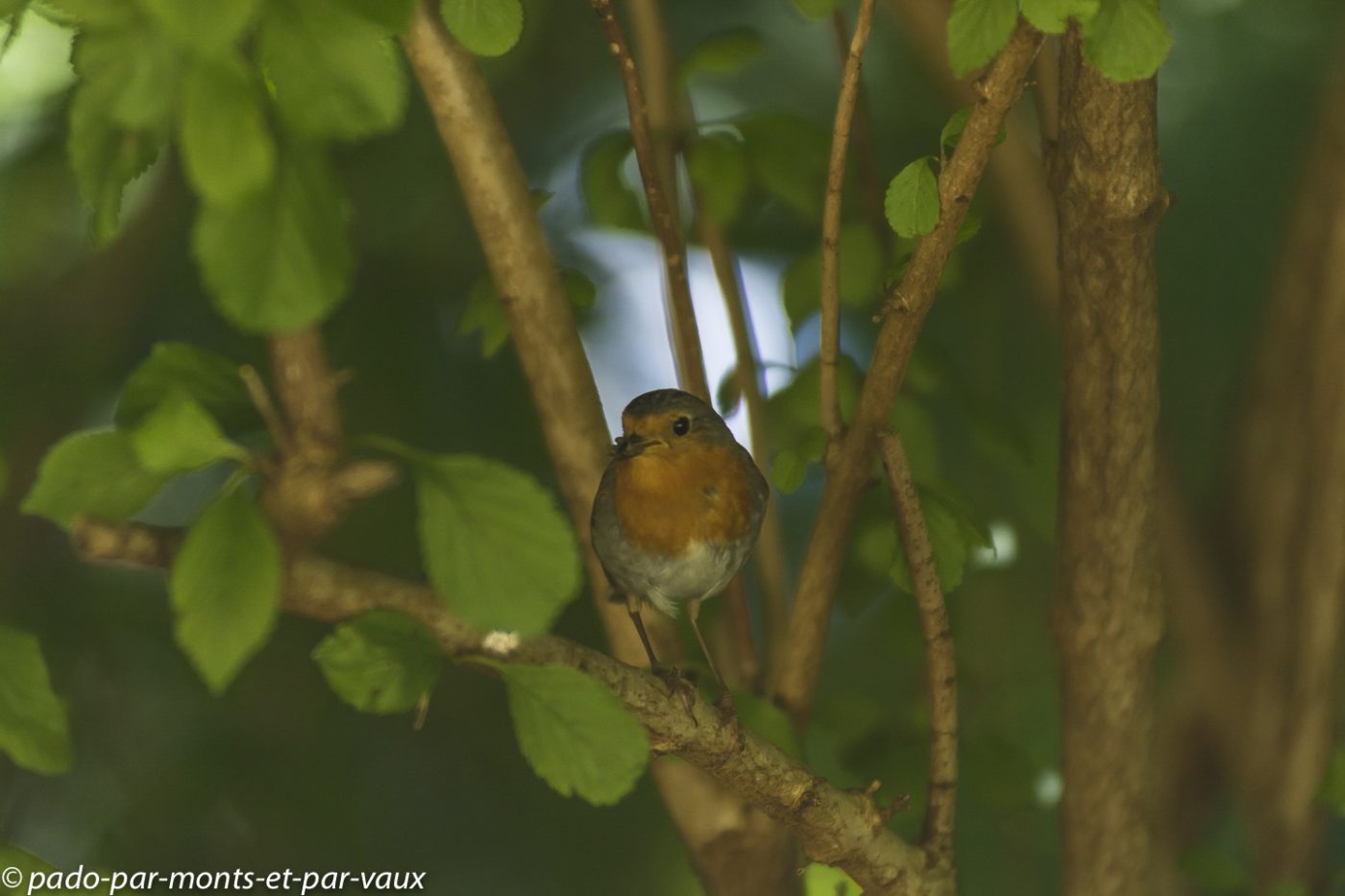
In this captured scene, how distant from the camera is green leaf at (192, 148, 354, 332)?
0.53 m

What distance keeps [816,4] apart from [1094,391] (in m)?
0.38

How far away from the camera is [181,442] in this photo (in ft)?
1.90

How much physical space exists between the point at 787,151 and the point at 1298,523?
871mm

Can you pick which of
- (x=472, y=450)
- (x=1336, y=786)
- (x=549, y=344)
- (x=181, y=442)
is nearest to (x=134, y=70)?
(x=181, y=442)

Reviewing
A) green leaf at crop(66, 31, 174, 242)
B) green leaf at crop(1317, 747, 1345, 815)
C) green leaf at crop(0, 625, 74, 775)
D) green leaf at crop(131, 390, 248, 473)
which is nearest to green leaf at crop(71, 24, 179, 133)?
green leaf at crop(66, 31, 174, 242)

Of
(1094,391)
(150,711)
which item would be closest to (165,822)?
(150,711)

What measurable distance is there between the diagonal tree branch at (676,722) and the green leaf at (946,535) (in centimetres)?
19

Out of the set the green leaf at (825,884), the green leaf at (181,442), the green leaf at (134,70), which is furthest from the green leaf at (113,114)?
the green leaf at (825,884)

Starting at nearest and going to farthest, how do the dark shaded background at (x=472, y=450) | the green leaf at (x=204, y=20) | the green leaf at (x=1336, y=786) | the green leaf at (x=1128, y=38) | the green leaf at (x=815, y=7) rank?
the green leaf at (x=204, y=20) → the green leaf at (x=1128, y=38) → the green leaf at (x=815, y=7) → the green leaf at (x=1336, y=786) → the dark shaded background at (x=472, y=450)

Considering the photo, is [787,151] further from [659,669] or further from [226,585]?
[226,585]

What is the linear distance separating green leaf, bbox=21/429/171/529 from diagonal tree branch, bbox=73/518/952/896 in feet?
0.05

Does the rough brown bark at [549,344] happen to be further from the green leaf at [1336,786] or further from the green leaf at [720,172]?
the green leaf at [1336,786]

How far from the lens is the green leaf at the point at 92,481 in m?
0.61

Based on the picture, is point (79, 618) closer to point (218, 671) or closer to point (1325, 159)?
point (218, 671)
